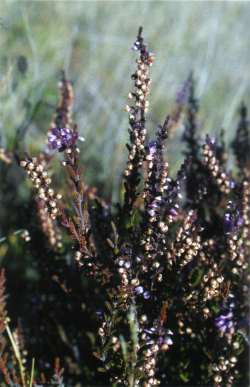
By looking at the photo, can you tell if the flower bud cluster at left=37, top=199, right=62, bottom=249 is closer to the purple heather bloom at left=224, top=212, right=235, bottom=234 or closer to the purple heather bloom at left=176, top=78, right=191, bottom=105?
the purple heather bloom at left=224, top=212, right=235, bottom=234

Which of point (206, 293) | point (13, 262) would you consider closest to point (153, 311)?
point (206, 293)

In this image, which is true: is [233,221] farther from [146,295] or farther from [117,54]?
[117,54]

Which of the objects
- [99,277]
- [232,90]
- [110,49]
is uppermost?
[110,49]

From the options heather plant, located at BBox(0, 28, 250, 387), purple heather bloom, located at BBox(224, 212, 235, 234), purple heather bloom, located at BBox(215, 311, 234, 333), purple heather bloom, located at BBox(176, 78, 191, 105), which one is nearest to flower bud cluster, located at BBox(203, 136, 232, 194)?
heather plant, located at BBox(0, 28, 250, 387)

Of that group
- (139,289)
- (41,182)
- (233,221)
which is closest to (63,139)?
(41,182)

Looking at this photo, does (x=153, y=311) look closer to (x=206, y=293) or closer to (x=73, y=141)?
(x=206, y=293)

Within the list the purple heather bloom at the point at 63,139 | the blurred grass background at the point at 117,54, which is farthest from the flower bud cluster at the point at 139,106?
the blurred grass background at the point at 117,54
